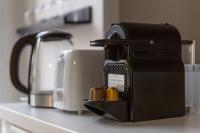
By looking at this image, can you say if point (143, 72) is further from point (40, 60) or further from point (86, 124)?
point (40, 60)

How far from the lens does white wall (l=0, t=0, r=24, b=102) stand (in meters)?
2.20

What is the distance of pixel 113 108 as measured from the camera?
96cm

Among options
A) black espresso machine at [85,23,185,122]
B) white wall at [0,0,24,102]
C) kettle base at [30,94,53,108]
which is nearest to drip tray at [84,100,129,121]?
black espresso machine at [85,23,185,122]

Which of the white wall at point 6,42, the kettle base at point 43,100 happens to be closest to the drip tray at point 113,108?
the kettle base at point 43,100

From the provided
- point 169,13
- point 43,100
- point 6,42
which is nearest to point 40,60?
point 43,100

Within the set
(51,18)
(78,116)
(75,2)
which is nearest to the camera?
(78,116)

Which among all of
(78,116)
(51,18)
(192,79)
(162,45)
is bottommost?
(78,116)

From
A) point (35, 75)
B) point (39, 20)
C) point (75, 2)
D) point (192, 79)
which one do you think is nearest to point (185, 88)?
point (192, 79)

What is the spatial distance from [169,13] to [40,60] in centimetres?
54

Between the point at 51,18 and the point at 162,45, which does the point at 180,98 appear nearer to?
the point at 162,45

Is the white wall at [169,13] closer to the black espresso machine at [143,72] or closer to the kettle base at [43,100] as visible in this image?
the black espresso machine at [143,72]

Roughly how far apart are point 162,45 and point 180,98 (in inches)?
6.2

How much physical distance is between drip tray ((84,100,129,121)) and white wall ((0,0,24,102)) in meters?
1.33

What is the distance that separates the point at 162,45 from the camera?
1040 mm
